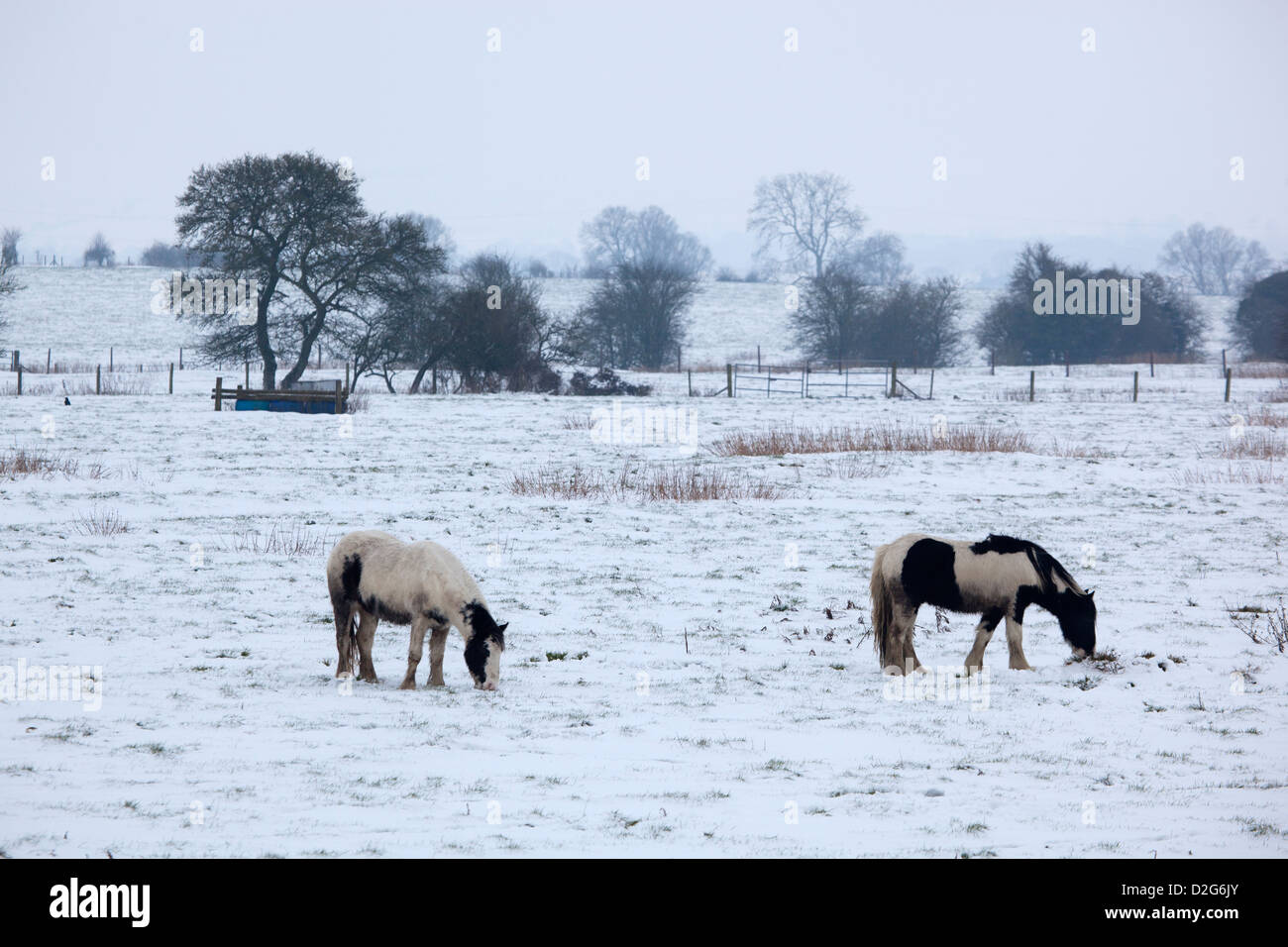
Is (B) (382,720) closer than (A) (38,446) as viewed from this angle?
Yes

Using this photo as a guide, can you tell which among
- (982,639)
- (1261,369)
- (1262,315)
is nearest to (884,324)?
(1261,369)

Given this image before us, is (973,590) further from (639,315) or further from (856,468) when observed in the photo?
(639,315)

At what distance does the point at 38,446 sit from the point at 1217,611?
77.1ft

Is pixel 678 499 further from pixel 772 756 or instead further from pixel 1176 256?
pixel 1176 256

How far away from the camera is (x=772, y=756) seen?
7.71 meters

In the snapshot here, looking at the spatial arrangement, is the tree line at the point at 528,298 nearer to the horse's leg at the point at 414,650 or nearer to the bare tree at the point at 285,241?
the bare tree at the point at 285,241

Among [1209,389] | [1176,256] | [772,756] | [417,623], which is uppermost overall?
[1176,256]

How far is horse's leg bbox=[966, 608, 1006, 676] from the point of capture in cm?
997

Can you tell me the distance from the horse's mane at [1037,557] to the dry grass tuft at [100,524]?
39.0 feet

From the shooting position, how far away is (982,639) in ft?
32.7

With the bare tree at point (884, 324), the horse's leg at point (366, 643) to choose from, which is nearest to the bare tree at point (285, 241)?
the bare tree at point (884, 324)

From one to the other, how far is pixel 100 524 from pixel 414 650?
9.39m

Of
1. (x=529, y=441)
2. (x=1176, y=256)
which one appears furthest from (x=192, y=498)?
(x=1176, y=256)
